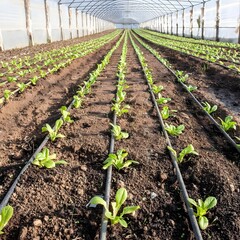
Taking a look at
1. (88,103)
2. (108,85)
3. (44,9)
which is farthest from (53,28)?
(88,103)

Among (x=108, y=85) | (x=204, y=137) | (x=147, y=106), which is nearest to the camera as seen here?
(x=204, y=137)

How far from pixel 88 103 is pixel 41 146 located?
222 cm

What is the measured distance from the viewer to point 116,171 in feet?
11.2

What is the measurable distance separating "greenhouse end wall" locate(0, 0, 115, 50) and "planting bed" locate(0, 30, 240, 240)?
427 inches

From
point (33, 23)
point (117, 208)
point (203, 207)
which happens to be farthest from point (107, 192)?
point (33, 23)

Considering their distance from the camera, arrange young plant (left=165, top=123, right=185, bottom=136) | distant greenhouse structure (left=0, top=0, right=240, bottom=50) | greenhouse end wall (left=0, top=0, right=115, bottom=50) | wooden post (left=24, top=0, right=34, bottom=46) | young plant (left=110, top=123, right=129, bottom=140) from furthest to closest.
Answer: wooden post (left=24, top=0, right=34, bottom=46) → distant greenhouse structure (left=0, top=0, right=240, bottom=50) → greenhouse end wall (left=0, top=0, right=115, bottom=50) → young plant (left=165, top=123, right=185, bottom=136) → young plant (left=110, top=123, right=129, bottom=140)

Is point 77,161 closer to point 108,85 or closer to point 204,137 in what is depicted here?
point 204,137

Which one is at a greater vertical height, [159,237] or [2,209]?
[2,209]

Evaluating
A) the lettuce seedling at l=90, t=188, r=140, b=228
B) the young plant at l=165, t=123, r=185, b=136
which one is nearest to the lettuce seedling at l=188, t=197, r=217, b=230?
the lettuce seedling at l=90, t=188, r=140, b=228

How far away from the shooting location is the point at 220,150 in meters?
3.94

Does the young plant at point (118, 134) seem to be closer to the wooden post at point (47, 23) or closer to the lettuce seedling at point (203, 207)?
the lettuce seedling at point (203, 207)

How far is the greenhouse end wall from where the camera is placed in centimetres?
1562

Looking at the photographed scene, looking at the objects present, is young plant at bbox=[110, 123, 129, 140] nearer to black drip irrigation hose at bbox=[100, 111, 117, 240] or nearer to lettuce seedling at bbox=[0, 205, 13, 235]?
black drip irrigation hose at bbox=[100, 111, 117, 240]

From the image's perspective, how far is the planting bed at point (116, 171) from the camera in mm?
2574
